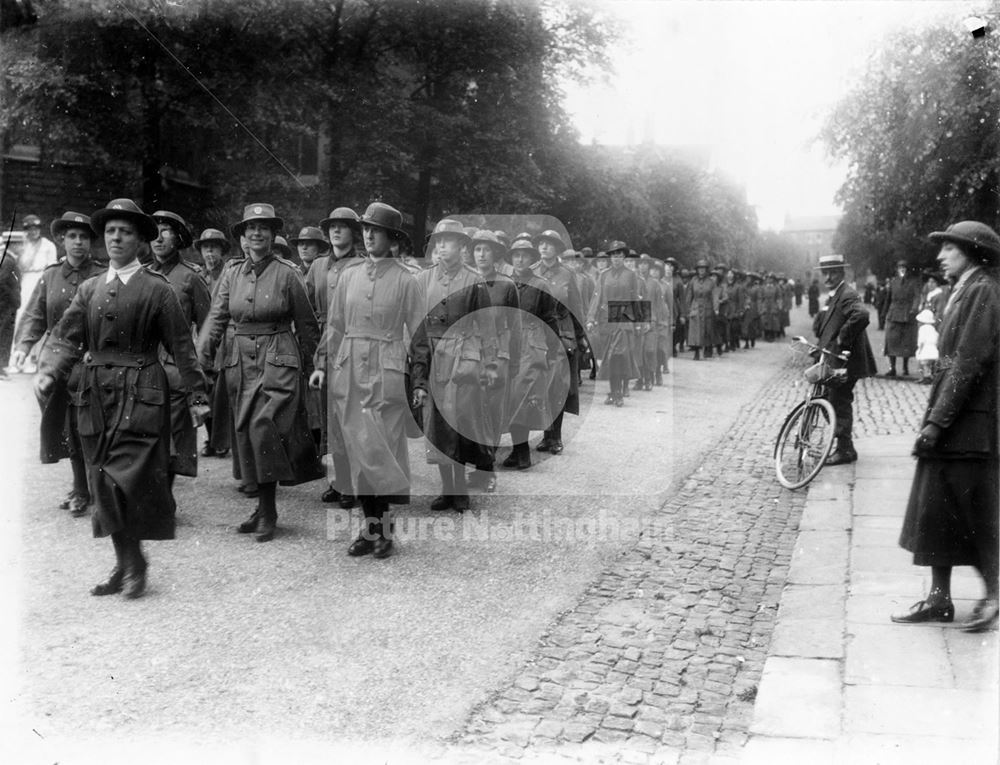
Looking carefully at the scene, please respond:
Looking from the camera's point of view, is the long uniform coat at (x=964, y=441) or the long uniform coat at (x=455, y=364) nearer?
the long uniform coat at (x=964, y=441)

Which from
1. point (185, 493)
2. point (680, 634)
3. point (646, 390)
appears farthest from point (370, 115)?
point (680, 634)

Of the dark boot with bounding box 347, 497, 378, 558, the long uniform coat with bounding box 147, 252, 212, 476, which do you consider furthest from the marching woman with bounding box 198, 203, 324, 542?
the dark boot with bounding box 347, 497, 378, 558

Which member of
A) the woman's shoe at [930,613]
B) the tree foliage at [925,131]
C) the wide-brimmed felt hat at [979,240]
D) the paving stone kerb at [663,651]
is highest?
the tree foliage at [925,131]

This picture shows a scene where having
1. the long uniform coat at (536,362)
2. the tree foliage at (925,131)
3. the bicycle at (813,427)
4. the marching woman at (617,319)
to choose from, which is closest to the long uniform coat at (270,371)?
the long uniform coat at (536,362)

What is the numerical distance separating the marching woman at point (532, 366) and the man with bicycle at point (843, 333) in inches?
95.3

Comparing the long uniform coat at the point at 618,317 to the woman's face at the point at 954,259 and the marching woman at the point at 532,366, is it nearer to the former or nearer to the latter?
the marching woman at the point at 532,366

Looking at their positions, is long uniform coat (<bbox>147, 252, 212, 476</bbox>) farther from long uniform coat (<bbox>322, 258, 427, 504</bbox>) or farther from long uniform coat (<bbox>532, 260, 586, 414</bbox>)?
long uniform coat (<bbox>532, 260, 586, 414</bbox>)

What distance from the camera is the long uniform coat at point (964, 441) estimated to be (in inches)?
178

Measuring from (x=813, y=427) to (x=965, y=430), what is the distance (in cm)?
386

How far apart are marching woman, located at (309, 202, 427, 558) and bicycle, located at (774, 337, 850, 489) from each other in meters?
3.82

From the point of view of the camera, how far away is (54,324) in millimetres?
6816

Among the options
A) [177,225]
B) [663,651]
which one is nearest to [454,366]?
[177,225]

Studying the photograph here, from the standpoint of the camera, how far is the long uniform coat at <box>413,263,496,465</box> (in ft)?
23.5

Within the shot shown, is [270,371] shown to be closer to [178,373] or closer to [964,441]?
[178,373]
